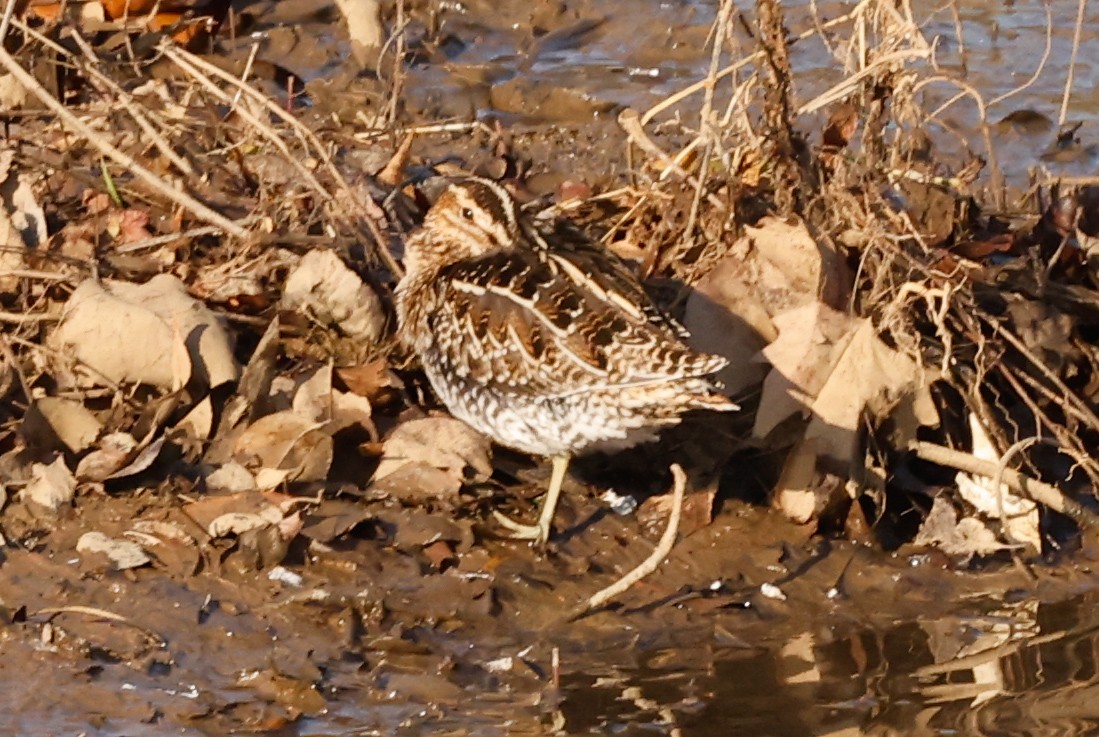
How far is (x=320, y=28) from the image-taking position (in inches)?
330

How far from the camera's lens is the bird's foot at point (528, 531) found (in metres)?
5.21

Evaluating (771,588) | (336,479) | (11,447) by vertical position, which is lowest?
(771,588)

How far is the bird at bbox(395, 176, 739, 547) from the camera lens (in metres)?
4.86

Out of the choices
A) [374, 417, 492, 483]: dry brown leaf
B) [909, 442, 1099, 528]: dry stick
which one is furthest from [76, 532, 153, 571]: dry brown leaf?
[909, 442, 1099, 528]: dry stick

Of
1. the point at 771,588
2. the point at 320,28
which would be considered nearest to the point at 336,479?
the point at 771,588

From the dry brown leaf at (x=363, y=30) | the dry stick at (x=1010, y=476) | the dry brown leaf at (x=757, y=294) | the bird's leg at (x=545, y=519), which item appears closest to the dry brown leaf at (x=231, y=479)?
the bird's leg at (x=545, y=519)

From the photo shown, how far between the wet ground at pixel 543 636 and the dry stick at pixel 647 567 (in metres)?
0.06

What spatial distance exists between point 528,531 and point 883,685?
1.10 meters

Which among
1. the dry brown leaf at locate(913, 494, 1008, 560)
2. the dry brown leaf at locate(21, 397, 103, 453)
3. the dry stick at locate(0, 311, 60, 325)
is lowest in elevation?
the dry brown leaf at locate(913, 494, 1008, 560)

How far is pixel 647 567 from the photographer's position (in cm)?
473

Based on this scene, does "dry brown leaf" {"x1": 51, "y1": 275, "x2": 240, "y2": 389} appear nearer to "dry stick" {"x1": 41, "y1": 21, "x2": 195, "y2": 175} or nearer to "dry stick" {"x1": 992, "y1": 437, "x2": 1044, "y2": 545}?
"dry stick" {"x1": 41, "y1": 21, "x2": 195, "y2": 175}

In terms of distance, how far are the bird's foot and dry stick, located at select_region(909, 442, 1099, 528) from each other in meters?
1.12

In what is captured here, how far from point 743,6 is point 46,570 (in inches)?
183

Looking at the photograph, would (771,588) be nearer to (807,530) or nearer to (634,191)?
(807,530)
